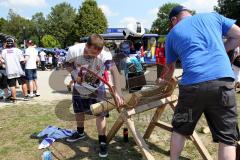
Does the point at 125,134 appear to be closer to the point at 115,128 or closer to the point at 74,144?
the point at 115,128

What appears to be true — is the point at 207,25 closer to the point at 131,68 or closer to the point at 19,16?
the point at 131,68

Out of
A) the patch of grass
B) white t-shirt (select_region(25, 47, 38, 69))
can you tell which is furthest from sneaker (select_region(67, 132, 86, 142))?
white t-shirt (select_region(25, 47, 38, 69))

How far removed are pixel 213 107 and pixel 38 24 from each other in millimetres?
98851

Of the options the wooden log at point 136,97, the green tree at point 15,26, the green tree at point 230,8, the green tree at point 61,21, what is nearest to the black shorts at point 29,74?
the wooden log at point 136,97

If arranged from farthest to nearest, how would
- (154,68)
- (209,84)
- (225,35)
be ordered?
(154,68) < (225,35) < (209,84)

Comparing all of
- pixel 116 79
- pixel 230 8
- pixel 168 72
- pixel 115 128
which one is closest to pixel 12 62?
pixel 115 128

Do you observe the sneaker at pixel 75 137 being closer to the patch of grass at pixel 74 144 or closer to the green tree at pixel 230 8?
the patch of grass at pixel 74 144

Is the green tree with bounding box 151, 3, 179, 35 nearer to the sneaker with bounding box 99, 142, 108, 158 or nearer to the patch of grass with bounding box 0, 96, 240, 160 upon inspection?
the patch of grass with bounding box 0, 96, 240, 160

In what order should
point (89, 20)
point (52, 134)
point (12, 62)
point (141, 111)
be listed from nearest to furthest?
point (141, 111)
point (52, 134)
point (12, 62)
point (89, 20)

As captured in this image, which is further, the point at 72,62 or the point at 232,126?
the point at 72,62

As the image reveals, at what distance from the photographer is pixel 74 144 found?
4.84 meters

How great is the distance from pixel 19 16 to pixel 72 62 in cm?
9020

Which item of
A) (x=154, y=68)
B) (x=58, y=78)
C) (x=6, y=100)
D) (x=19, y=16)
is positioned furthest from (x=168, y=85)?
(x=19, y=16)

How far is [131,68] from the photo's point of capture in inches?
216
